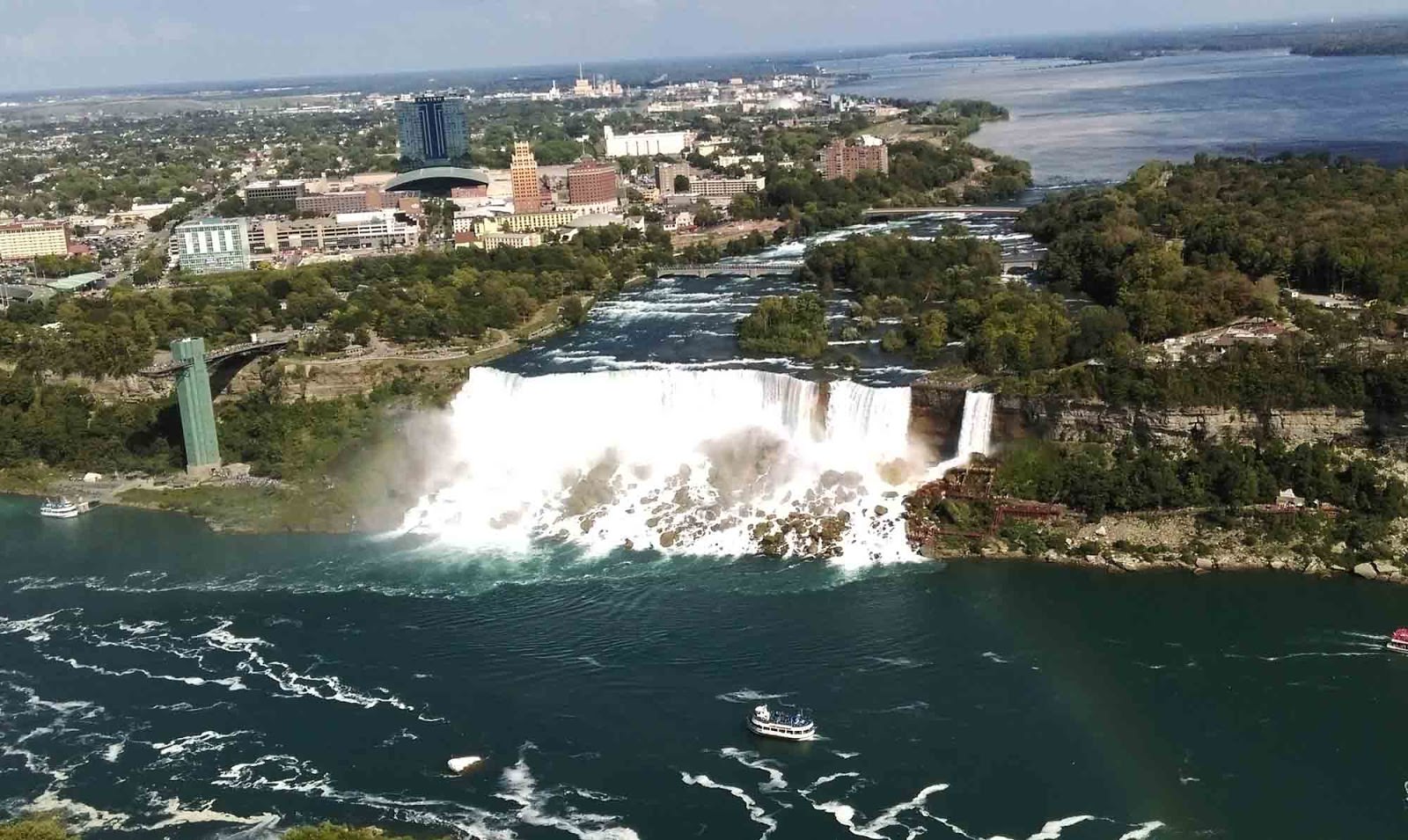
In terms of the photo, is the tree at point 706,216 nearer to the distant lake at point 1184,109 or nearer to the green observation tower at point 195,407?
the distant lake at point 1184,109

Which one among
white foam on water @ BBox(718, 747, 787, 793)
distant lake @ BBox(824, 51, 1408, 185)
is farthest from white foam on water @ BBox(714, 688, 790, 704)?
distant lake @ BBox(824, 51, 1408, 185)

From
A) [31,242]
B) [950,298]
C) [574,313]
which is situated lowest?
[574,313]

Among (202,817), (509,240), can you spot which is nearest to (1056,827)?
(202,817)

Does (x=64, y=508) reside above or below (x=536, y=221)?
below

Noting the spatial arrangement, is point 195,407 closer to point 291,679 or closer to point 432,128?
point 291,679

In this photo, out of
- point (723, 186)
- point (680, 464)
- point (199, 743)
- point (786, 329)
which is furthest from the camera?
point (723, 186)

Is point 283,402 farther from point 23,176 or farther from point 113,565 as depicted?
point 23,176

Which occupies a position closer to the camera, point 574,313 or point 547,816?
point 547,816
